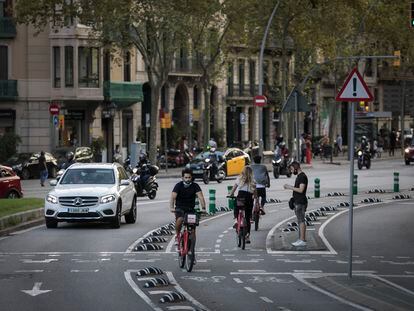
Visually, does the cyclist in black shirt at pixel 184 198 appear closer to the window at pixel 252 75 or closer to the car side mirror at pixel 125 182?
the car side mirror at pixel 125 182

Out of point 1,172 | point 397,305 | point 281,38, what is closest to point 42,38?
point 281,38

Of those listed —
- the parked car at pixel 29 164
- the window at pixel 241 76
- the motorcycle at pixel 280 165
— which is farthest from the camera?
the window at pixel 241 76

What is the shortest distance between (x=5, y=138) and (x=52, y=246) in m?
38.2

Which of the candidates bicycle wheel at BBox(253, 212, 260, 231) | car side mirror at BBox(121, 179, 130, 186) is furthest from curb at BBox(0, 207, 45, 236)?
bicycle wheel at BBox(253, 212, 260, 231)

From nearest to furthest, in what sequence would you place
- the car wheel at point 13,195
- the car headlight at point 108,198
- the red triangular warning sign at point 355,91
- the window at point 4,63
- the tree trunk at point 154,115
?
the red triangular warning sign at point 355,91
the car headlight at point 108,198
the car wheel at point 13,195
the tree trunk at point 154,115
the window at point 4,63

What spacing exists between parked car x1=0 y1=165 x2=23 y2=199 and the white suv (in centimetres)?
811

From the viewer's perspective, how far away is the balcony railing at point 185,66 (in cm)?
8012

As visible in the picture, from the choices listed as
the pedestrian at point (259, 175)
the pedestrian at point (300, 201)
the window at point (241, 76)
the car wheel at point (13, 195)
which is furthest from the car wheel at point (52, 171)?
the pedestrian at point (300, 201)

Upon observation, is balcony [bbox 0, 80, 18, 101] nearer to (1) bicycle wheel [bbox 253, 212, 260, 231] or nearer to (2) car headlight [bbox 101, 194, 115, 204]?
(2) car headlight [bbox 101, 194, 115, 204]

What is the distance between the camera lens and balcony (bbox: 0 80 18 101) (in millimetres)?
66188

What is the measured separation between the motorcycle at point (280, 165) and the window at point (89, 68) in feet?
49.8

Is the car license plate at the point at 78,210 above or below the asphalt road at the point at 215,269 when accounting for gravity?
above

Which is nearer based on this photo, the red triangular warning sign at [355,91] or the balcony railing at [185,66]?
the red triangular warning sign at [355,91]

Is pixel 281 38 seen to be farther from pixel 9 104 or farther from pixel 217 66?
pixel 9 104
